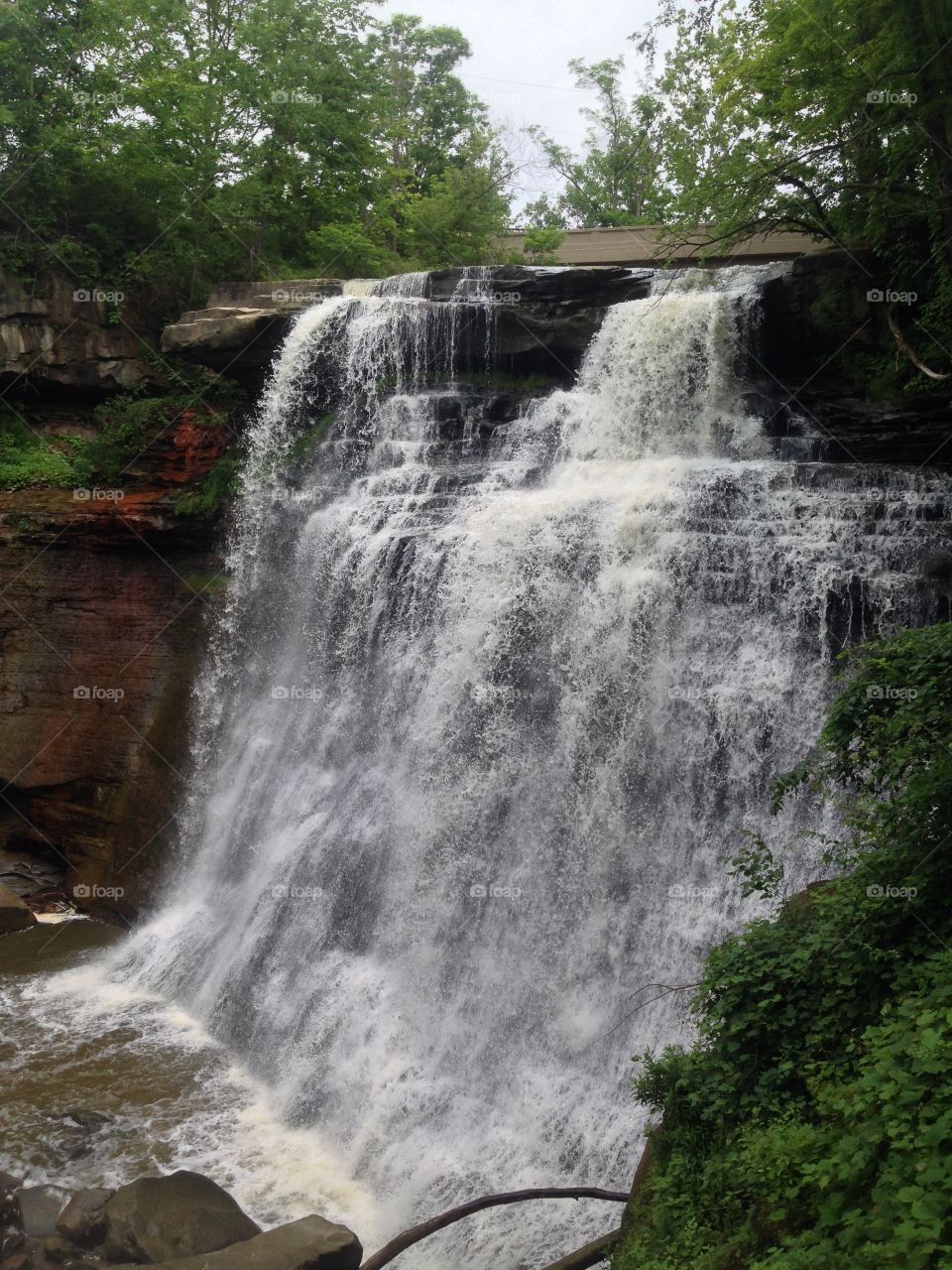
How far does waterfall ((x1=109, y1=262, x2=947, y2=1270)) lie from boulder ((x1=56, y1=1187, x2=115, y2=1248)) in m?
1.81

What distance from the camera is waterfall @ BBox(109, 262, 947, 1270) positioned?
8086 mm

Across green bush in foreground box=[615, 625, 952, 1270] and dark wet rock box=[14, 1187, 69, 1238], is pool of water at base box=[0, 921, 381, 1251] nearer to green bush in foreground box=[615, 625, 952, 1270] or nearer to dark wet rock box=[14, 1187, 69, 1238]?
dark wet rock box=[14, 1187, 69, 1238]

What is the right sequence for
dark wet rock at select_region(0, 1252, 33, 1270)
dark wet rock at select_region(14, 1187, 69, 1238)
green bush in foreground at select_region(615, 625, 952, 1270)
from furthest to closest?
dark wet rock at select_region(14, 1187, 69, 1238) → dark wet rock at select_region(0, 1252, 33, 1270) → green bush in foreground at select_region(615, 625, 952, 1270)

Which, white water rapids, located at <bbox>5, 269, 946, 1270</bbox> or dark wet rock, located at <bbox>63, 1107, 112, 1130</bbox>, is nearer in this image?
white water rapids, located at <bbox>5, 269, 946, 1270</bbox>

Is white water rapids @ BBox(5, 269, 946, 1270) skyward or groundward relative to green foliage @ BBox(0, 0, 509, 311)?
groundward

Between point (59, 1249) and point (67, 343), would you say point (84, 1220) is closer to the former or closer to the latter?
point (59, 1249)

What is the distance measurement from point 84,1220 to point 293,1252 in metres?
1.72

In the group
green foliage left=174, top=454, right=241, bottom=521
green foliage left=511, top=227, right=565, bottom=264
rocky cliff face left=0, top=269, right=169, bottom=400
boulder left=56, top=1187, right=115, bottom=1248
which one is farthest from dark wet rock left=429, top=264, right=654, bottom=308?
boulder left=56, top=1187, right=115, bottom=1248

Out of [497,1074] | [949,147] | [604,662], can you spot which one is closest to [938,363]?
[949,147]

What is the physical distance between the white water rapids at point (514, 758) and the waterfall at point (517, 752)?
3cm

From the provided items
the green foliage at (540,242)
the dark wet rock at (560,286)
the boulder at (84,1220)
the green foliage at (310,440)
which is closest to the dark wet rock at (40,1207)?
the boulder at (84,1220)

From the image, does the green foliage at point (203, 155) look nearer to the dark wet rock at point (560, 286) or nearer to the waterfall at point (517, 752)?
the dark wet rock at point (560, 286)

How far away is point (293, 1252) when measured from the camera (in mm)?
6266

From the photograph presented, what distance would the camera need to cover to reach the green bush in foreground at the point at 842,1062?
12.9ft
